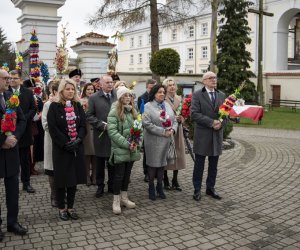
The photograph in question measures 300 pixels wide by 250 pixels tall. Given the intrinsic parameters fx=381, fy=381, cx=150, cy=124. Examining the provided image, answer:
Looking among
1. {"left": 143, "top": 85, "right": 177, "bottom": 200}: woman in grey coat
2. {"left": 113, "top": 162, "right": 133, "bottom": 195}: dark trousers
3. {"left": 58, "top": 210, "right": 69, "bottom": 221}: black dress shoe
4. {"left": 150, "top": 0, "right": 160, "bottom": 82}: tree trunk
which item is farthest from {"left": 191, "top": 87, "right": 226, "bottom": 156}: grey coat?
{"left": 150, "top": 0, "right": 160, "bottom": 82}: tree trunk

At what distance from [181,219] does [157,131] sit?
147 centimetres

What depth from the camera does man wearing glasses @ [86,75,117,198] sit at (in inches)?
252

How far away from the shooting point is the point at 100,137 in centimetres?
638

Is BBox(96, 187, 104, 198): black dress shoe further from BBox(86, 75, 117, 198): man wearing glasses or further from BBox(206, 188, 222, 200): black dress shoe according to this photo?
BBox(206, 188, 222, 200): black dress shoe

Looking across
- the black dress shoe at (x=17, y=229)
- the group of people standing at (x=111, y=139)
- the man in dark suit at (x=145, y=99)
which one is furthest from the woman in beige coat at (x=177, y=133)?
the black dress shoe at (x=17, y=229)

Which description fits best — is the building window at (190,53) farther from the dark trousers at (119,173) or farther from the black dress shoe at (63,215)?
the black dress shoe at (63,215)

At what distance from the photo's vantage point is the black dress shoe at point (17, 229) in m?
4.75

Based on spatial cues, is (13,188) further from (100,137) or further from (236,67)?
(236,67)

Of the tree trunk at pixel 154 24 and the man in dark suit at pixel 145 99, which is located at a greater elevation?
the tree trunk at pixel 154 24

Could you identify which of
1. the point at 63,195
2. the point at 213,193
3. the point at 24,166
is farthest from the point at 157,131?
the point at 24,166

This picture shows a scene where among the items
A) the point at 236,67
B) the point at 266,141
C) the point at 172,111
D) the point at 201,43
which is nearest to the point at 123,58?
the point at 201,43

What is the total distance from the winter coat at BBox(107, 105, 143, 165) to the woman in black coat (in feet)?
1.67

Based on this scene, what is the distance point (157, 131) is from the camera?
6125 millimetres

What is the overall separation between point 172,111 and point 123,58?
66520mm
